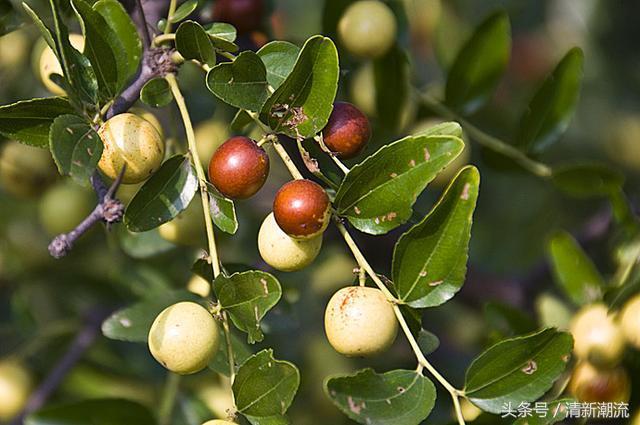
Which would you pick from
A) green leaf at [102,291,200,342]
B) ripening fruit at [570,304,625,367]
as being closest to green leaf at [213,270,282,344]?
green leaf at [102,291,200,342]

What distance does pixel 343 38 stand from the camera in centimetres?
147

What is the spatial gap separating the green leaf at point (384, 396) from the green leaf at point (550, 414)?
0.12 metres

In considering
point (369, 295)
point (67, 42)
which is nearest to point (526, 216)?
point (369, 295)

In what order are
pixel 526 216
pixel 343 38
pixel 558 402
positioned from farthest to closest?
pixel 526 216
pixel 343 38
pixel 558 402

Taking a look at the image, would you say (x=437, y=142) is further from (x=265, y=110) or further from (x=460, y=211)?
(x=265, y=110)

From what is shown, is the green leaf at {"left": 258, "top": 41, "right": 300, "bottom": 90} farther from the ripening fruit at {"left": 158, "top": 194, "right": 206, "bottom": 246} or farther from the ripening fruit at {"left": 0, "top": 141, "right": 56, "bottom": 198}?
the ripening fruit at {"left": 0, "top": 141, "right": 56, "bottom": 198}

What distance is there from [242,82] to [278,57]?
7cm

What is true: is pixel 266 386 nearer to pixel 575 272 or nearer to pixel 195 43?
pixel 195 43

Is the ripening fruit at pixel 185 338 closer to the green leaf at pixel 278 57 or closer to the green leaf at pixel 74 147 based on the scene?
the green leaf at pixel 74 147

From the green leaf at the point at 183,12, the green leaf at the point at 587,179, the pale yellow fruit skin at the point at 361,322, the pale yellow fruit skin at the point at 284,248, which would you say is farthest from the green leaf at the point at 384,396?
the green leaf at the point at 587,179

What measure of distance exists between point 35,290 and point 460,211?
4.06 feet

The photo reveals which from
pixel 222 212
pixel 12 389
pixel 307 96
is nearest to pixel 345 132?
pixel 307 96

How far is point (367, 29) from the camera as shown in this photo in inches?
56.6

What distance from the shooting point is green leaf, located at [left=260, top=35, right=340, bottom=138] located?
3.37 ft
